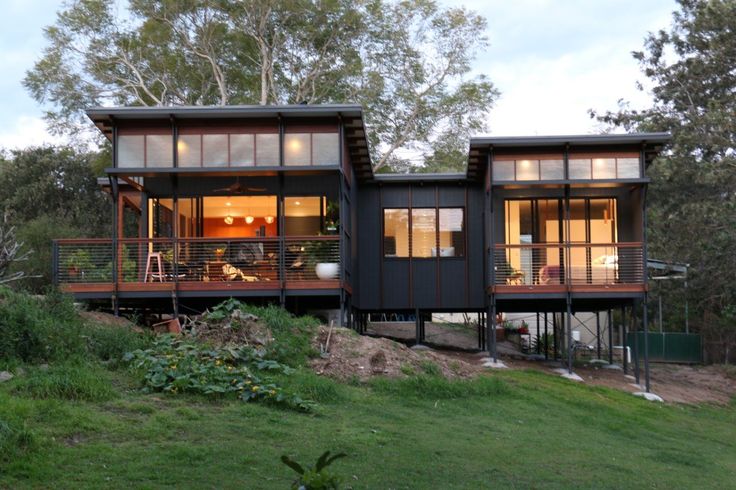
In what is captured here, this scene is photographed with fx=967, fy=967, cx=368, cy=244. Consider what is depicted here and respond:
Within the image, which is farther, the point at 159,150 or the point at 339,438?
the point at 159,150

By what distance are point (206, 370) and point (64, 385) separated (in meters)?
2.30

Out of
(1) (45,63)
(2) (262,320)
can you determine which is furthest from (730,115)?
(1) (45,63)

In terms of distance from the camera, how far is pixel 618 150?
2169 cm

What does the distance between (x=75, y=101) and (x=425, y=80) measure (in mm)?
13309

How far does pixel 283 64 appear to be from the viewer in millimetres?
37000

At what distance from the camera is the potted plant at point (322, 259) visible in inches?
808

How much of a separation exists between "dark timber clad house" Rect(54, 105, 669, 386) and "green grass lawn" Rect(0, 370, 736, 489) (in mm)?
5808

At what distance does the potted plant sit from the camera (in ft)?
67.4

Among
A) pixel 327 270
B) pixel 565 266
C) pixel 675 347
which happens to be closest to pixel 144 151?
pixel 327 270

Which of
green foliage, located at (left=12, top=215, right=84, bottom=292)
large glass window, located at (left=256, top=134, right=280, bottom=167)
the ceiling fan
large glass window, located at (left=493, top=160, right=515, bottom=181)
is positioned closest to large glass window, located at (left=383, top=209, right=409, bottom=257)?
large glass window, located at (left=493, top=160, right=515, bottom=181)

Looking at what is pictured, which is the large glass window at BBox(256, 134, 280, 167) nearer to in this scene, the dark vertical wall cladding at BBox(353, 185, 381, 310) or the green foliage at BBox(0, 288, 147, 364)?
the dark vertical wall cladding at BBox(353, 185, 381, 310)

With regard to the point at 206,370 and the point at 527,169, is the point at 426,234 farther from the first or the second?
the point at 206,370

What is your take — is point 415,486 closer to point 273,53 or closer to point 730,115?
point 730,115

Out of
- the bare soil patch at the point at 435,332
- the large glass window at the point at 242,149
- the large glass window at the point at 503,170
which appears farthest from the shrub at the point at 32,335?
the bare soil patch at the point at 435,332
